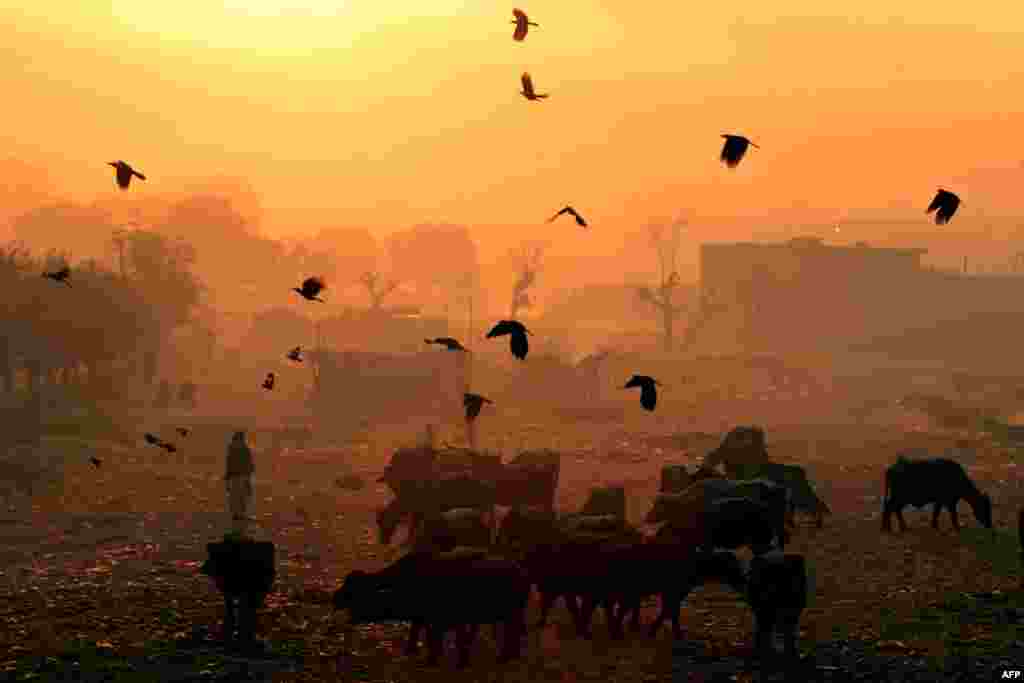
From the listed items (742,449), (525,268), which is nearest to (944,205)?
(742,449)

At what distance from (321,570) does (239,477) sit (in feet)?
15.5

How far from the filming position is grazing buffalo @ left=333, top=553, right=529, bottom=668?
42.6ft

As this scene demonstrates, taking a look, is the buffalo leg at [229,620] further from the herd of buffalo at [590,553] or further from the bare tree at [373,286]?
the bare tree at [373,286]

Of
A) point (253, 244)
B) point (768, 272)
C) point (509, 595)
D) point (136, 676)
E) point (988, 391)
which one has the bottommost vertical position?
point (136, 676)

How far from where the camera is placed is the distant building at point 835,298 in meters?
72.2

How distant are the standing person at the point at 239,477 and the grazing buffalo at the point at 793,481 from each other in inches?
412

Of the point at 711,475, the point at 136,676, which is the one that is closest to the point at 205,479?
the point at 711,475

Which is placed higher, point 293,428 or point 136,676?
point 293,428

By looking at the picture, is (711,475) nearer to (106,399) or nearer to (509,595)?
(509,595)

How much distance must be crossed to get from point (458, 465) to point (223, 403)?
29.6 metres

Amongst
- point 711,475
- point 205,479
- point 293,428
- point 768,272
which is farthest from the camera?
point 768,272

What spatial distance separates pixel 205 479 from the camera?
28594mm

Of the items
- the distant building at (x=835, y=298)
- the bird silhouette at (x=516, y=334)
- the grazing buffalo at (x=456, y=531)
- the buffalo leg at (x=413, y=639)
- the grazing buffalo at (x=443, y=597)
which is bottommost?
the buffalo leg at (x=413, y=639)

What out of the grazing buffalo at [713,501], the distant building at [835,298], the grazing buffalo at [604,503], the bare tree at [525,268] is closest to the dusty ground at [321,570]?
the grazing buffalo at [713,501]
